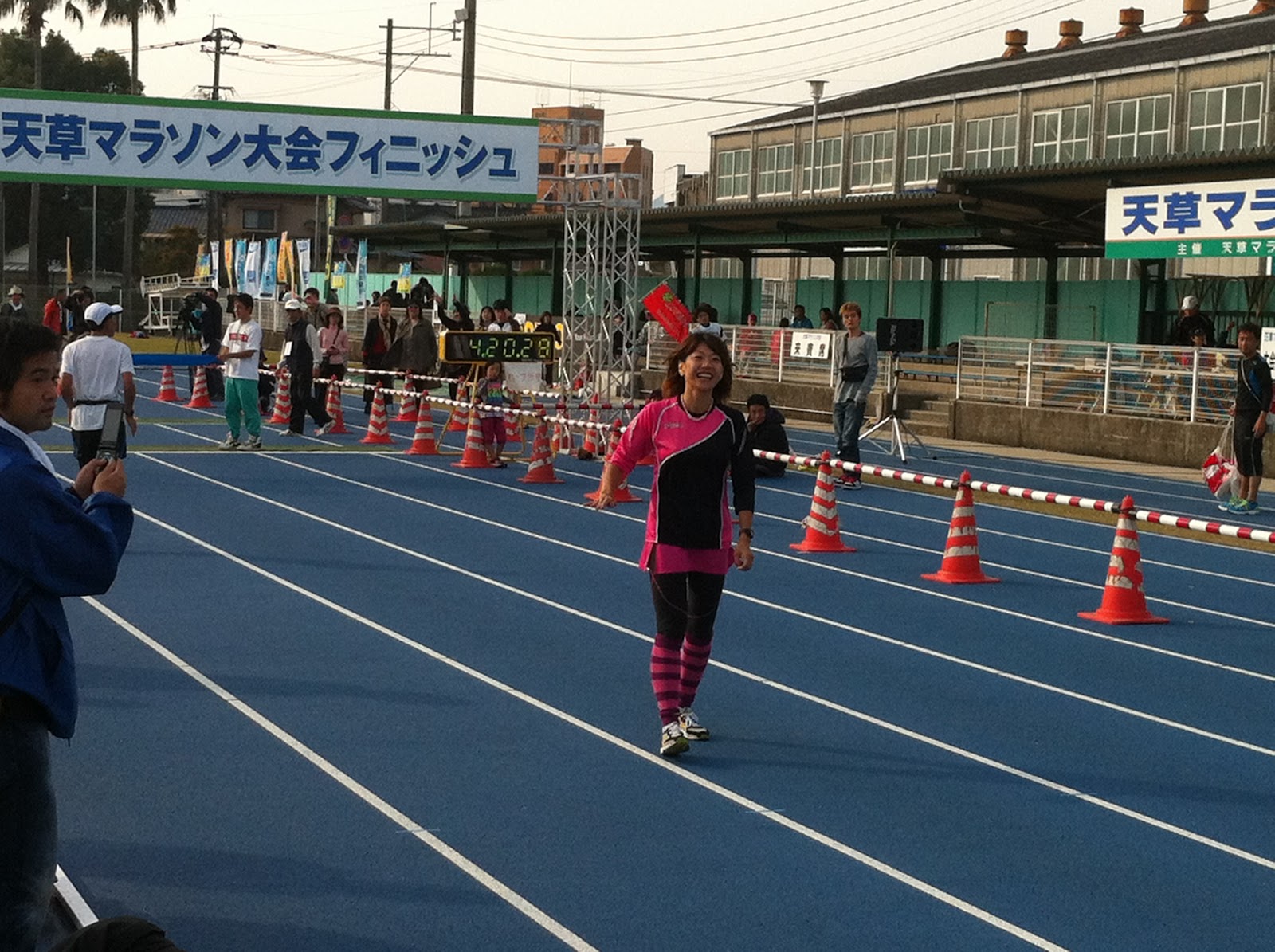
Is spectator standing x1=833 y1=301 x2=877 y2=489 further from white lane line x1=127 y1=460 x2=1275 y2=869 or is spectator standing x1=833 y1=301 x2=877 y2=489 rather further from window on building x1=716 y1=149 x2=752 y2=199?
window on building x1=716 y1=149 x2=752 y2=199

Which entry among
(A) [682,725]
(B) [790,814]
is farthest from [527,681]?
(B) [790,814]

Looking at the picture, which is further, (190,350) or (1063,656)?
→ (190,350)

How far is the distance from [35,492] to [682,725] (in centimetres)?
463

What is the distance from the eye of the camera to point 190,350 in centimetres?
5350

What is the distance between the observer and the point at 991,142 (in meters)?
57.7

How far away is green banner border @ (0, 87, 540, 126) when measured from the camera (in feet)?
92.9

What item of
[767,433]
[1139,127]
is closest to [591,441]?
[767,433]

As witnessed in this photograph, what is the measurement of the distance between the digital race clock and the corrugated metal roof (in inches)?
1144

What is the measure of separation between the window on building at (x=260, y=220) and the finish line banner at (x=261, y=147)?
84.9 metres

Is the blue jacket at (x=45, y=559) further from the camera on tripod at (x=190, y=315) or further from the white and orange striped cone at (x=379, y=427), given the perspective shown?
the camera on tripod at (x=190, y=315)

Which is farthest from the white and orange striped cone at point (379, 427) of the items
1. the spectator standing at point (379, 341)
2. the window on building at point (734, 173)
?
the window on building at point (734, 173)

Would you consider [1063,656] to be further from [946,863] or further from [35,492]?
[35,492]

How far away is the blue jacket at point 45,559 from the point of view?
13.5 feet

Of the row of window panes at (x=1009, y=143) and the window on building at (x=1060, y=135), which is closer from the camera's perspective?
the row of window panes at (x=1009, y=143)
